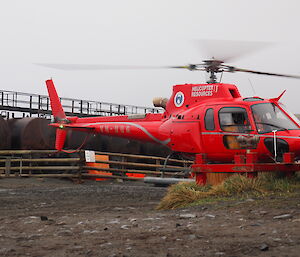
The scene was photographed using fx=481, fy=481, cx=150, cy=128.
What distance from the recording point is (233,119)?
458 inches

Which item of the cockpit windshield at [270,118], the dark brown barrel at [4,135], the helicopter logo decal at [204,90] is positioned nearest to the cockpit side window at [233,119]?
the cockpit windshield at [270,118]

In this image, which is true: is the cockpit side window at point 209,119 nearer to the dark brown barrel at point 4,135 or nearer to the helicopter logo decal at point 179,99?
the helicopter logo decal at point 179,99

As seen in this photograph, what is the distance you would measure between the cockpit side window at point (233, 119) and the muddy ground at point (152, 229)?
284 cm

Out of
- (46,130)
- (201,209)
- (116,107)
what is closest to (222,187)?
(201,209)

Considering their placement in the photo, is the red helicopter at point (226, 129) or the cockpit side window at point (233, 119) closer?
the red helicopter at point (226, 129)

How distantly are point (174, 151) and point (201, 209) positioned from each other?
4.80 meters

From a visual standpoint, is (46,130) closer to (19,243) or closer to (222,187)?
(222,187)

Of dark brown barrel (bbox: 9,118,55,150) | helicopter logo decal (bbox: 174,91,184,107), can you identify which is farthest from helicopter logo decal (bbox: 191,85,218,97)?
dark brown barrel (bbox: 9,118,55,150)

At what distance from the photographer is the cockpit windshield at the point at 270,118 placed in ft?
36.9

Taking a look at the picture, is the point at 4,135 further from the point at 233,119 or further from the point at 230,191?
the point at 230,191

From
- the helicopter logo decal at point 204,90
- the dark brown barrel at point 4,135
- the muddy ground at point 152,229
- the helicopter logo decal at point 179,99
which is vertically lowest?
the muddy ground at point 152,229

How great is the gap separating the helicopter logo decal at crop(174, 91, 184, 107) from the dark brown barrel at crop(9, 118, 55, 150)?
10899mm

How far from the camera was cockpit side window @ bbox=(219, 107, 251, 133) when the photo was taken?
1153 centimetres

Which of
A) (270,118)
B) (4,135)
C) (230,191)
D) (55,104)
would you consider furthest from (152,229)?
(4,135)
